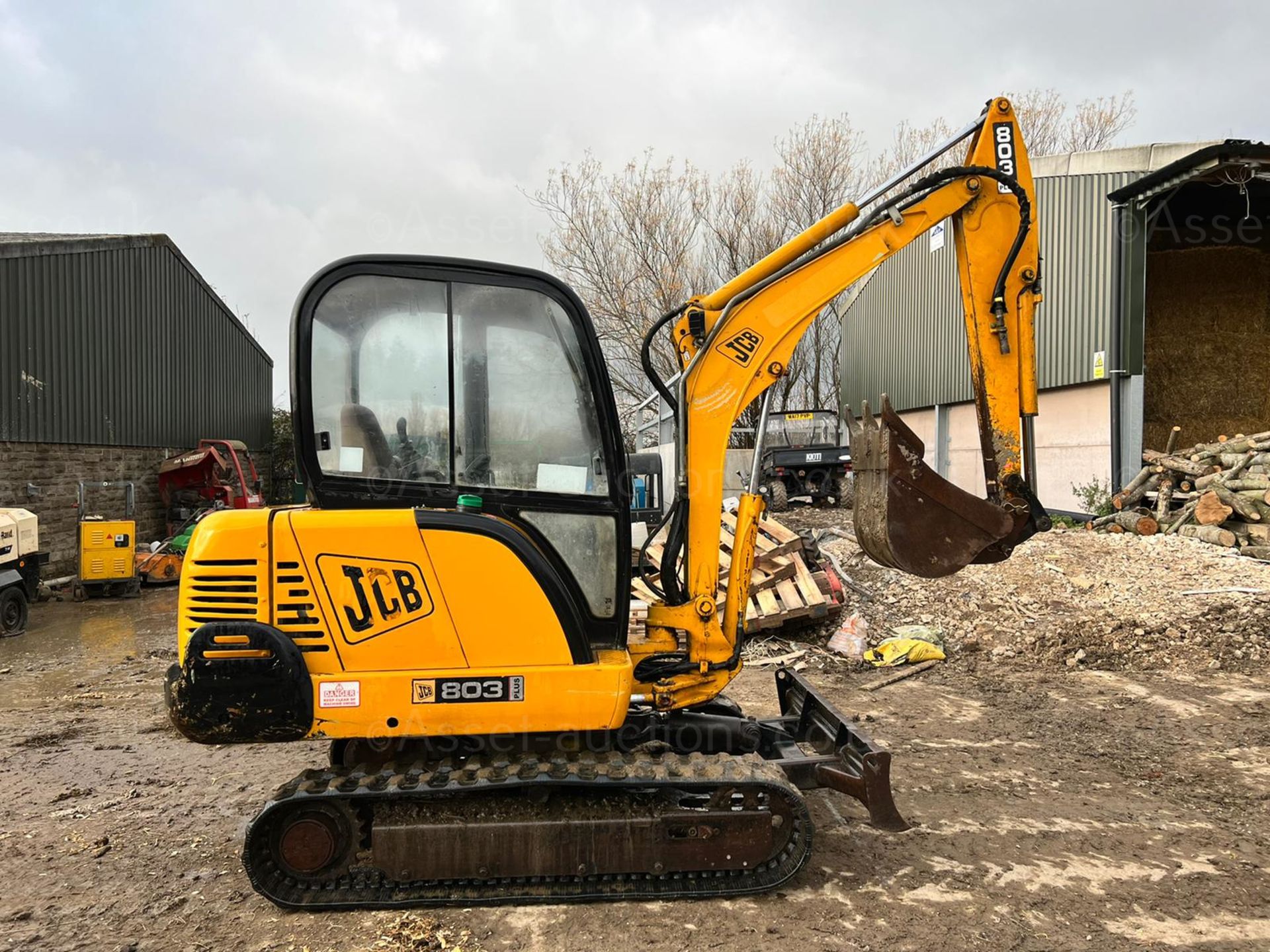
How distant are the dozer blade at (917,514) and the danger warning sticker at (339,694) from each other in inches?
101

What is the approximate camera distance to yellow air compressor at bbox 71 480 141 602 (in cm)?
1203

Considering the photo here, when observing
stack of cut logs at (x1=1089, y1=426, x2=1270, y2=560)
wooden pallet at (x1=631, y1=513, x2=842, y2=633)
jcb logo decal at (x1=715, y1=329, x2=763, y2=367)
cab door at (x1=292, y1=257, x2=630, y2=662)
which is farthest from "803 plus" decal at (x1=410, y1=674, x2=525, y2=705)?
stack of cut logs at (x1=1089, y1=426, x2=1270, y2=560)

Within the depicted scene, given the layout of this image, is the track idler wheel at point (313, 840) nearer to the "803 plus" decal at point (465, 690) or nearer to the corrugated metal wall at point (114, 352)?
the "803 plus" decal at point (465, 690)

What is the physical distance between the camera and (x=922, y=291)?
19.9m

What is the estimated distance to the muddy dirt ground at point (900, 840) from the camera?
10.8 ft

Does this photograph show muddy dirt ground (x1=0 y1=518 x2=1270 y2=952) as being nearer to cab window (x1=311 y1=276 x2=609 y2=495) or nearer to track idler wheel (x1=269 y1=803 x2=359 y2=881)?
track idler wheel (x1=269 y1=803 x2=359 y2=881)

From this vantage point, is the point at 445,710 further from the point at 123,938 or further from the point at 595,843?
the point at 123,938

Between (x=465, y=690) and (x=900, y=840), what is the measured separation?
231cm

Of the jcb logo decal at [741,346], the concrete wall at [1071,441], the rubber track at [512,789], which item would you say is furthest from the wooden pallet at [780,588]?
the concrete wall at [1071,441]

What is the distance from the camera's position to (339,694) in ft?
10.9

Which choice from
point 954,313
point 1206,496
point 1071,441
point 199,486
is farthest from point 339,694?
point 954,313

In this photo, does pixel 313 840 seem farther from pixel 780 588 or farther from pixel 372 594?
pixel 780 588

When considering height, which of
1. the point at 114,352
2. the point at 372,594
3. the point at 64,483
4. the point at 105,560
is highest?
the point at 114,352

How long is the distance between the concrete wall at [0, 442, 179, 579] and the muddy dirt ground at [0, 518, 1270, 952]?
23.1ft
